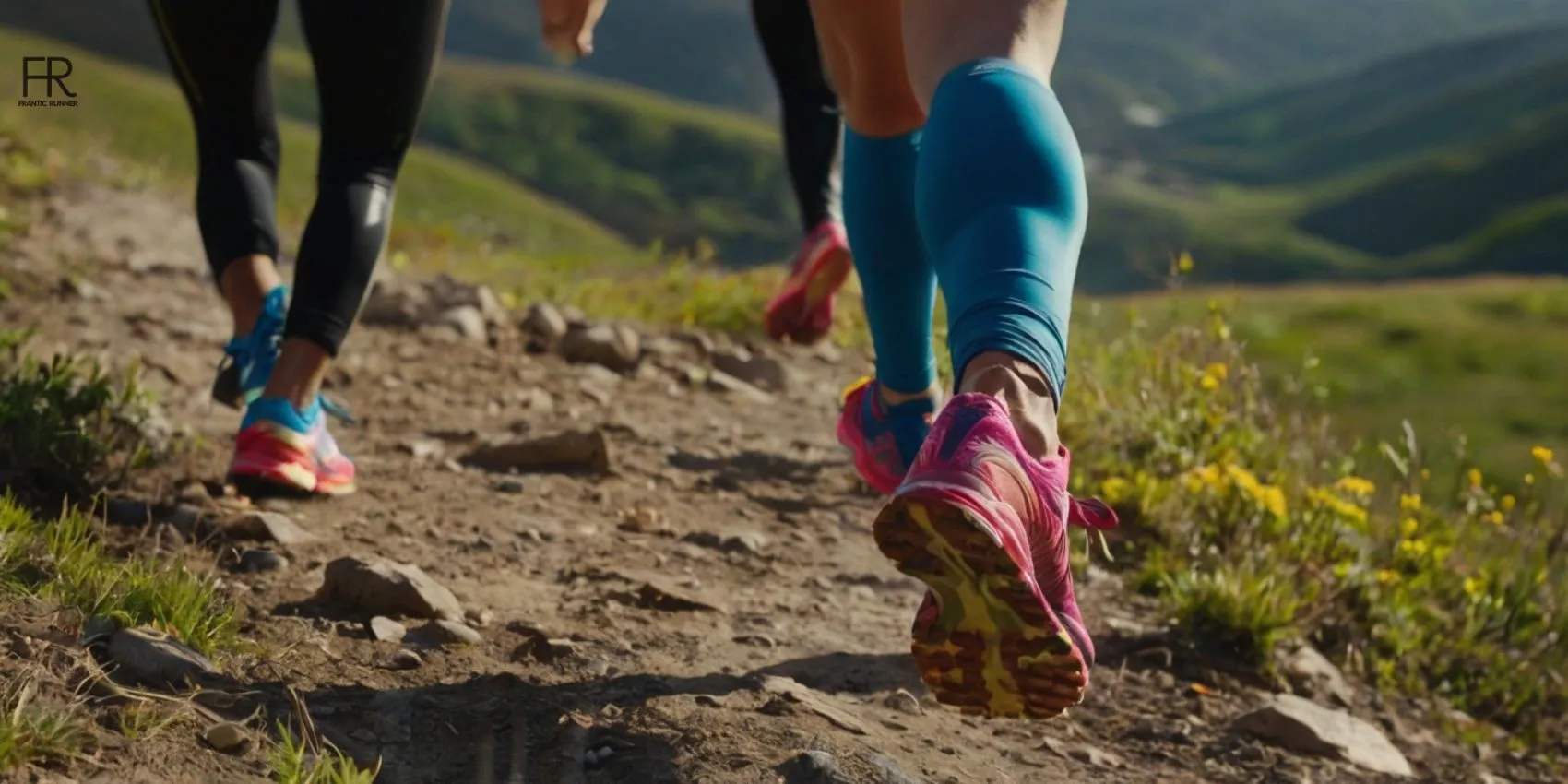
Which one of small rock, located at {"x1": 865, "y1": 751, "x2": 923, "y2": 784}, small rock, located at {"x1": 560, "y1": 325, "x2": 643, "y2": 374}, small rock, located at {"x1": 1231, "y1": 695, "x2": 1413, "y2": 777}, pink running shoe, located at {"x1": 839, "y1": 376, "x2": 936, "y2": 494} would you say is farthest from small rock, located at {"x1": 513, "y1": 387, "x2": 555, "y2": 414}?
small rock, located at {"x1": 865, "y1": 751, "x2": 923, "y2": 784}

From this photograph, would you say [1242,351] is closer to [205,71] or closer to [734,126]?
[205,71]

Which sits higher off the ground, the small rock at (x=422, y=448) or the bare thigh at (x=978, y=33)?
the bare thigh at (x=978, y=33)

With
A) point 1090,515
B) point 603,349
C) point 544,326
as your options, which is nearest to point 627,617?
point 1090,515

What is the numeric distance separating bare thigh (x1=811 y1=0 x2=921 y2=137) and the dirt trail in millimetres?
928

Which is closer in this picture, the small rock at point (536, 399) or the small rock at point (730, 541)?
the small rock at point (730, 541)

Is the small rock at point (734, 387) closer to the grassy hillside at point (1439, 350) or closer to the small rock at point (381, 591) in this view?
the small rock at point (381, 591)

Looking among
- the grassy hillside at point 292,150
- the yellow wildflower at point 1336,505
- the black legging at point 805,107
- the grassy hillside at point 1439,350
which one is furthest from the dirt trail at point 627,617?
the grassy hillside at point 292,150

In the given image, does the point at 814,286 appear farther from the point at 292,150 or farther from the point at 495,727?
the point at 292,150

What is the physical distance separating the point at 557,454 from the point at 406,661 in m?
1.50

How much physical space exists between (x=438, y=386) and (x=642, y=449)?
0.93 meters

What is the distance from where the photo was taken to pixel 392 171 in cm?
312

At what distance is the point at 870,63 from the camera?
2.44 meters

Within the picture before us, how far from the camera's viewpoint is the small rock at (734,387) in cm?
489

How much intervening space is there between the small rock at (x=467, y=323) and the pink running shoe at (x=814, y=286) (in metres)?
1.27
